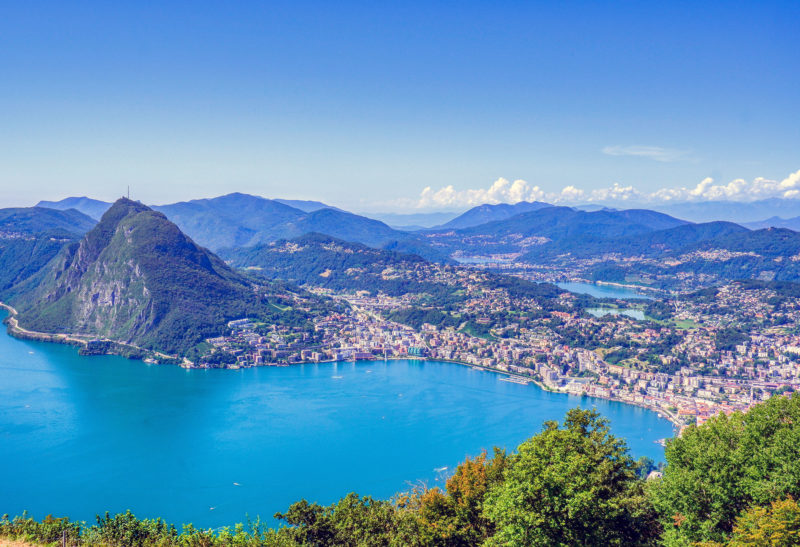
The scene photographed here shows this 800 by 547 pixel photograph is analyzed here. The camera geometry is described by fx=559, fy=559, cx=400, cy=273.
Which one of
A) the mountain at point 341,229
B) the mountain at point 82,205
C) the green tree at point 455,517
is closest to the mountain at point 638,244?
the mountain at point 341,229

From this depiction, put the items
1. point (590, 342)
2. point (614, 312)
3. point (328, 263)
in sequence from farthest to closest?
point (328, 263)
point (614, 312)
point (590, 342)

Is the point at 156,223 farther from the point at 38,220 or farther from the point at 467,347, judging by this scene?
the point at 38,220

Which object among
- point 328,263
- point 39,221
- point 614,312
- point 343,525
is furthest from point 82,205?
point 343,525

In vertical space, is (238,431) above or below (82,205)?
below

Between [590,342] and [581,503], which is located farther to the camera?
[590,342]

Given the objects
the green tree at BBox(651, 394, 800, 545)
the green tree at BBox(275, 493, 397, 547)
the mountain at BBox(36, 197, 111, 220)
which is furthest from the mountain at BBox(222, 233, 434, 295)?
the mountain at BBox(36, 197, 111, 220)

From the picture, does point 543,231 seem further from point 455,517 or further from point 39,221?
point 455,517

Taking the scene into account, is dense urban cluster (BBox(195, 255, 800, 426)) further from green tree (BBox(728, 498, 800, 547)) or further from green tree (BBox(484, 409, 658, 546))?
green tree (BBox(728, 498, 800, 547))
